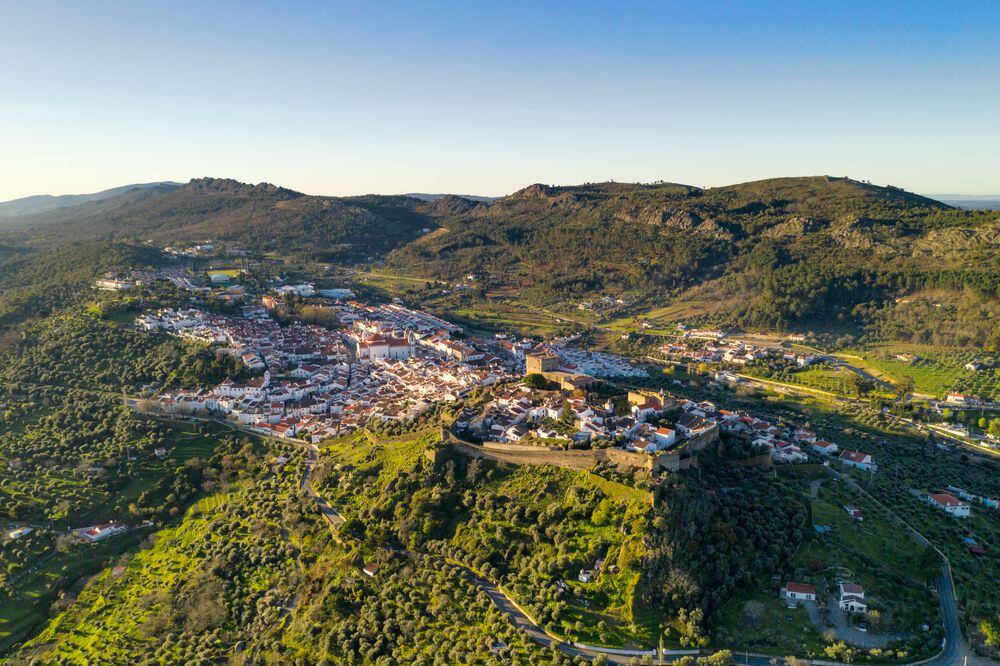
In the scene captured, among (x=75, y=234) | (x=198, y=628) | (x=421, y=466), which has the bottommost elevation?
(x=198, y=628)

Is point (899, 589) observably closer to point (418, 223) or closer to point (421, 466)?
point (421, 466)

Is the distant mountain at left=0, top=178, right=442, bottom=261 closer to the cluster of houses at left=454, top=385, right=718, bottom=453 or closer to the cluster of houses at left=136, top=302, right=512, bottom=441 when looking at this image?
the cluster of houses at left=136, top=302, right=512, bottom=441

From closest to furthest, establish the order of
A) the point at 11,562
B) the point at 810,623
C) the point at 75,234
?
the point at 810,623
the point at 11,562
the point at 75,234

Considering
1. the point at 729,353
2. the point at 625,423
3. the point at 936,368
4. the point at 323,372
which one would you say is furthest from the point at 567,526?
the point at 936,368

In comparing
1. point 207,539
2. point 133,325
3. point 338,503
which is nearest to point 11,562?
point 207,539

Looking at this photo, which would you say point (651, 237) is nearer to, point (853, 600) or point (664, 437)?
point (664, 437)

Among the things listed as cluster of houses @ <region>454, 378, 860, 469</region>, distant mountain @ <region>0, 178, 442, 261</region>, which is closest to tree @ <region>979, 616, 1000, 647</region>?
cluster of houses @ <region>454, 378, 860, 469</region>
